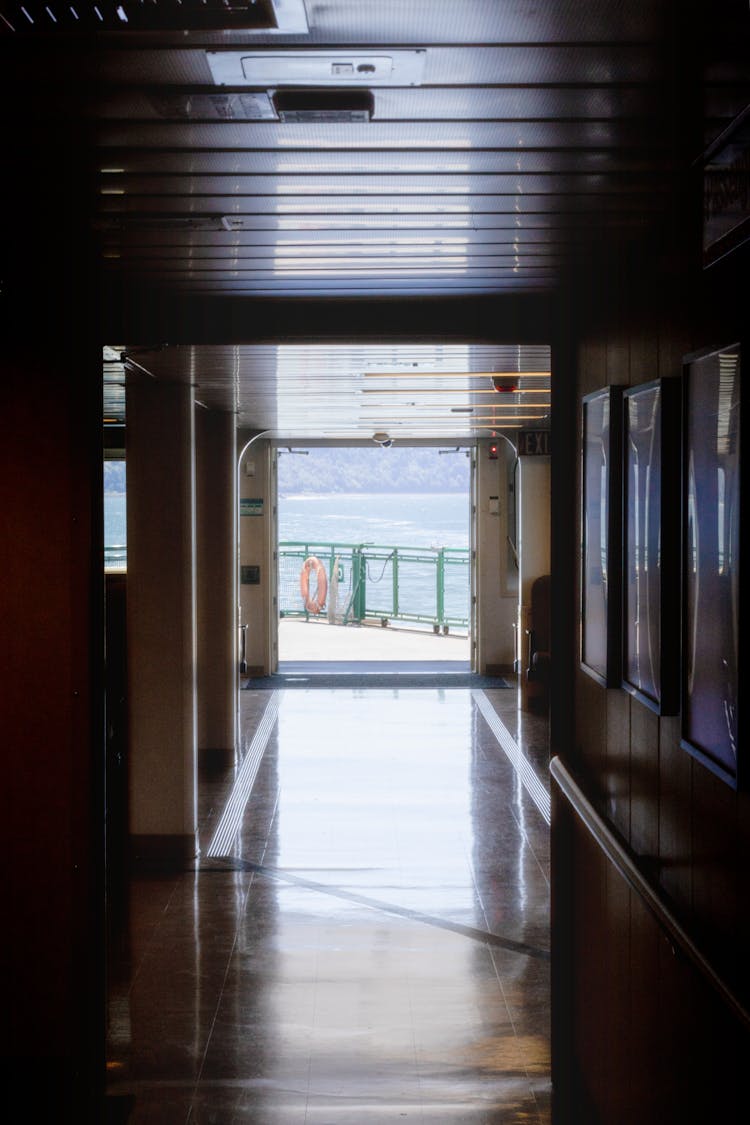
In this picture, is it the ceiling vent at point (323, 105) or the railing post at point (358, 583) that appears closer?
the ceiling vent at point (323, 105)

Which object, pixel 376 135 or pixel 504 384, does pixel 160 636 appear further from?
pixel 376 135

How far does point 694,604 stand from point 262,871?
14.8 feet

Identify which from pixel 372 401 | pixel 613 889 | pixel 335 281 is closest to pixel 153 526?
pixel 372 401

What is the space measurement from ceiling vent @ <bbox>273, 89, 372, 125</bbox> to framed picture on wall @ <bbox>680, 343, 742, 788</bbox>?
2.74 feet

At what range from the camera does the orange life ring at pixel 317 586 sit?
17469 mm

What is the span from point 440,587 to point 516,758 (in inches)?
284

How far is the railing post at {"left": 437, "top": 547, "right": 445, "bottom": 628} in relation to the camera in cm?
1620

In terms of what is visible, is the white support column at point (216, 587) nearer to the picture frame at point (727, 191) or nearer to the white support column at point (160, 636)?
the white support column at point (160, 636)

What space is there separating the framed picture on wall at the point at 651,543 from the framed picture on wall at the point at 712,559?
0.47ft

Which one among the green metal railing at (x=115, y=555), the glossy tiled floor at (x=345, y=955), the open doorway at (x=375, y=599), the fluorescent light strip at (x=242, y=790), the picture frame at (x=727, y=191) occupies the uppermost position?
the picture frame at (x=727, y=191)

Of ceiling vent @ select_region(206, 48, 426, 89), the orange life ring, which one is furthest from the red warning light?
the orange life ring

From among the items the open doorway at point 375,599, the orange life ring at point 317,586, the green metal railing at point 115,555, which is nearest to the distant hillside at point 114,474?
the green metal railing at point 115,555

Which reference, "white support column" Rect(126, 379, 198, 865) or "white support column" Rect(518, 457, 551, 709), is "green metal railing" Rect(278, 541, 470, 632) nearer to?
"white support column" Rect(518, 457, 551, 709)

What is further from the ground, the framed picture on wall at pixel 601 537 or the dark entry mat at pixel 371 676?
the framed picture on wall at pixel 601 537
